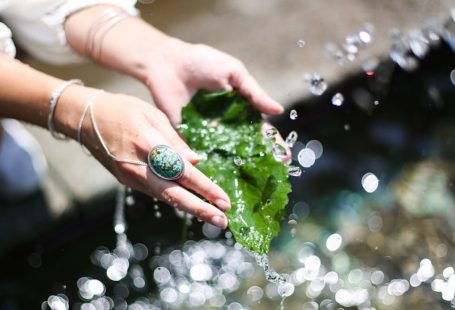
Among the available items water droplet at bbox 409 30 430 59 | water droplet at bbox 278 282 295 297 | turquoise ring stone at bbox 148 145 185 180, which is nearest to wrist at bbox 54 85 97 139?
turquoise ring stone at bbox 148 145 185 180

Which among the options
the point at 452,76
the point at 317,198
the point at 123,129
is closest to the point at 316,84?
the point at 317,198

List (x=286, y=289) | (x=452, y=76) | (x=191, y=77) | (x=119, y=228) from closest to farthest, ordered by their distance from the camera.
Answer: (x=191, y=77)
(x=286, y=289)
(x=119, y=228)
(x=452, y=76)

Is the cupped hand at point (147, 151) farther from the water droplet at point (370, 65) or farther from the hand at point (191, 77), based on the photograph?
the water droplet at point (370, 65)

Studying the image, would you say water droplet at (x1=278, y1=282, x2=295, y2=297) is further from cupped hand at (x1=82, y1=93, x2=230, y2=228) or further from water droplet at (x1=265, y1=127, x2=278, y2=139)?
cupped hand at (x1=82, y1=93, x2=230, y2=228)

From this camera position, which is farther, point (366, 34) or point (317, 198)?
point (366, 34)

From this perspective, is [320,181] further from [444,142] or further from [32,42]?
[32,42]

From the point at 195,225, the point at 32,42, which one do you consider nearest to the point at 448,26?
the point at 195,225

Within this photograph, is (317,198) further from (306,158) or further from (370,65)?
(370,65)
